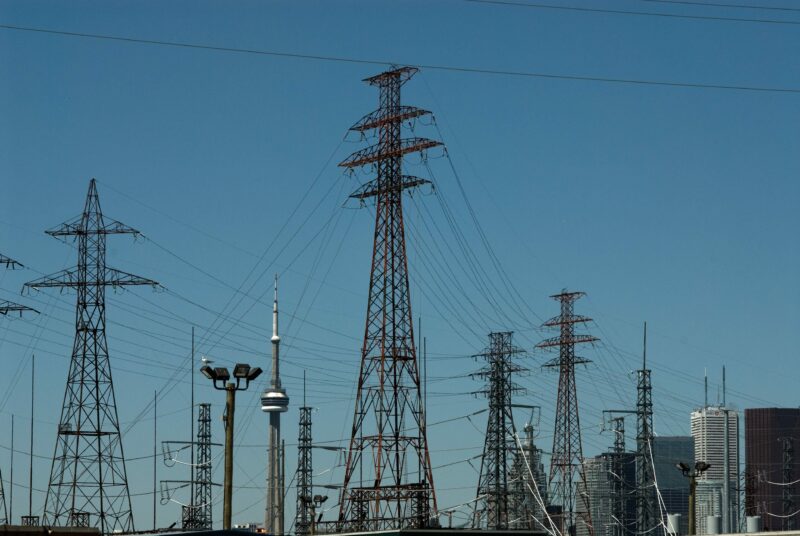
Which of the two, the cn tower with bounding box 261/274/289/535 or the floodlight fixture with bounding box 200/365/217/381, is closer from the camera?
the floodlight fixture with bounding box 200/365/217/381

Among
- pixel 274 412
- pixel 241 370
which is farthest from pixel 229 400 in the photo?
pixel 274 412

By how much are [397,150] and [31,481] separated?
32.5 m

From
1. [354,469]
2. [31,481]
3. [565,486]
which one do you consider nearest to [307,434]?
[565,486]

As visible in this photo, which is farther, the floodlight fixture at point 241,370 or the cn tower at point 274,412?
the cn tower at point 274,412

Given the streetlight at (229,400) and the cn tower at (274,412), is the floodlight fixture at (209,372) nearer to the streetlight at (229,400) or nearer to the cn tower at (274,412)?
the streetlight at (229,400)

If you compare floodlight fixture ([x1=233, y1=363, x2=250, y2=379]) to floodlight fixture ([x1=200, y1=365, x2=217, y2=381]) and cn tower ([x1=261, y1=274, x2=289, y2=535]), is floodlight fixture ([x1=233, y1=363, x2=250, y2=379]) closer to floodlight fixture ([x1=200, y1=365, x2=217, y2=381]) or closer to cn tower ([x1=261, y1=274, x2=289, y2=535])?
floodlight fixture ([x1=200, y1=365, x2=217, y2=381])

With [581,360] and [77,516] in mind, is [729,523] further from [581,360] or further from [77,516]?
[77,516]

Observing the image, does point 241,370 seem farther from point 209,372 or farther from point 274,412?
point 274,412

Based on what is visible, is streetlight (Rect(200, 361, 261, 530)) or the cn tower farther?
the cn tower

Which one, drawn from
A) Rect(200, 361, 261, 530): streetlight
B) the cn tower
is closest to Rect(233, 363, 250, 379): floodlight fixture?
Rect(200, 361, 261, 530): streetlight

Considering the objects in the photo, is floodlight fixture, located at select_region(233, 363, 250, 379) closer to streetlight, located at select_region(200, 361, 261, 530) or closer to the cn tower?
streetlight, located at select_region(200, 361, 261, 530)

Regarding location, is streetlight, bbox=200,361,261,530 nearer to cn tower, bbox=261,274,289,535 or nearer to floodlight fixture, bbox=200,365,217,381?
floodlight fixture, bbox=200,365,217,381

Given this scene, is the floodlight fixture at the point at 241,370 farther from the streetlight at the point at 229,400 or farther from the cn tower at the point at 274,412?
the cn tower at the point at 274,412

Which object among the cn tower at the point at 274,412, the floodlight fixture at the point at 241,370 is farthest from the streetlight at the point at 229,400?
the cn tower at the point at 274,412
